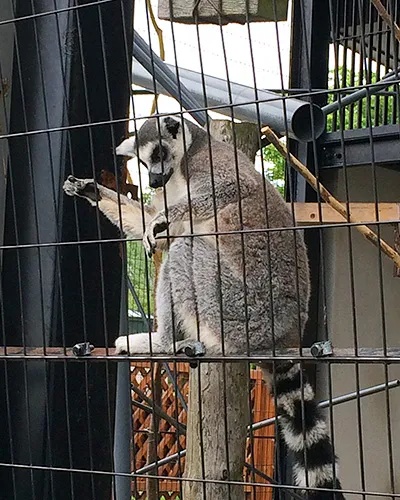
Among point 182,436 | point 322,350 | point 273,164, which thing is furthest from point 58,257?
point 273,164

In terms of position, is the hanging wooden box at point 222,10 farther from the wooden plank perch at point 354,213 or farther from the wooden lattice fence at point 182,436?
the wooden lattice fence at point 182,436

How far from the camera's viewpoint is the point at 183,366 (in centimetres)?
658

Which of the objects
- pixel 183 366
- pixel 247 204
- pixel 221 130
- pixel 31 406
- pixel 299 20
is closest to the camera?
pixel 31 406

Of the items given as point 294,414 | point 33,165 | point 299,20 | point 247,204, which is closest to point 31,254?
point 33,165

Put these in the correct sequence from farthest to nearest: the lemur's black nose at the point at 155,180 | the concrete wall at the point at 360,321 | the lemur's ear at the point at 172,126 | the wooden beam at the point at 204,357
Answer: the concrete wall at the point at 360,321 < the lemur's ear at the point at 172,126 < the lemur's black nose at the point at 155,180 < the wooden beam at the point at 204,357

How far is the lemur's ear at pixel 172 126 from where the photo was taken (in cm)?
441

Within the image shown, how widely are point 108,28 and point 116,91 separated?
0.28 metres

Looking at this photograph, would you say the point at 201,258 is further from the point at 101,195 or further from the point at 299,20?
the point at 299,20

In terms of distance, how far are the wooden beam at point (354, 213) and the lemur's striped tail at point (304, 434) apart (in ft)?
3.50

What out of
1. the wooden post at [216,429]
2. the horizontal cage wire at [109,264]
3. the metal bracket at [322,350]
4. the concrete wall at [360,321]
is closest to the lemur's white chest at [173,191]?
the horizontal cage wire at [109,264]

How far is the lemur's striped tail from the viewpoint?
3121mm

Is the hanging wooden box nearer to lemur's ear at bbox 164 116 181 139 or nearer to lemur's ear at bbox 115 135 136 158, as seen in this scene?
lemur's ear at bbox 115 135 136 158

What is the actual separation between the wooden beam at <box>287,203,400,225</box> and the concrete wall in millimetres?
1047

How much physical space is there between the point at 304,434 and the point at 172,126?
185 centimetres
